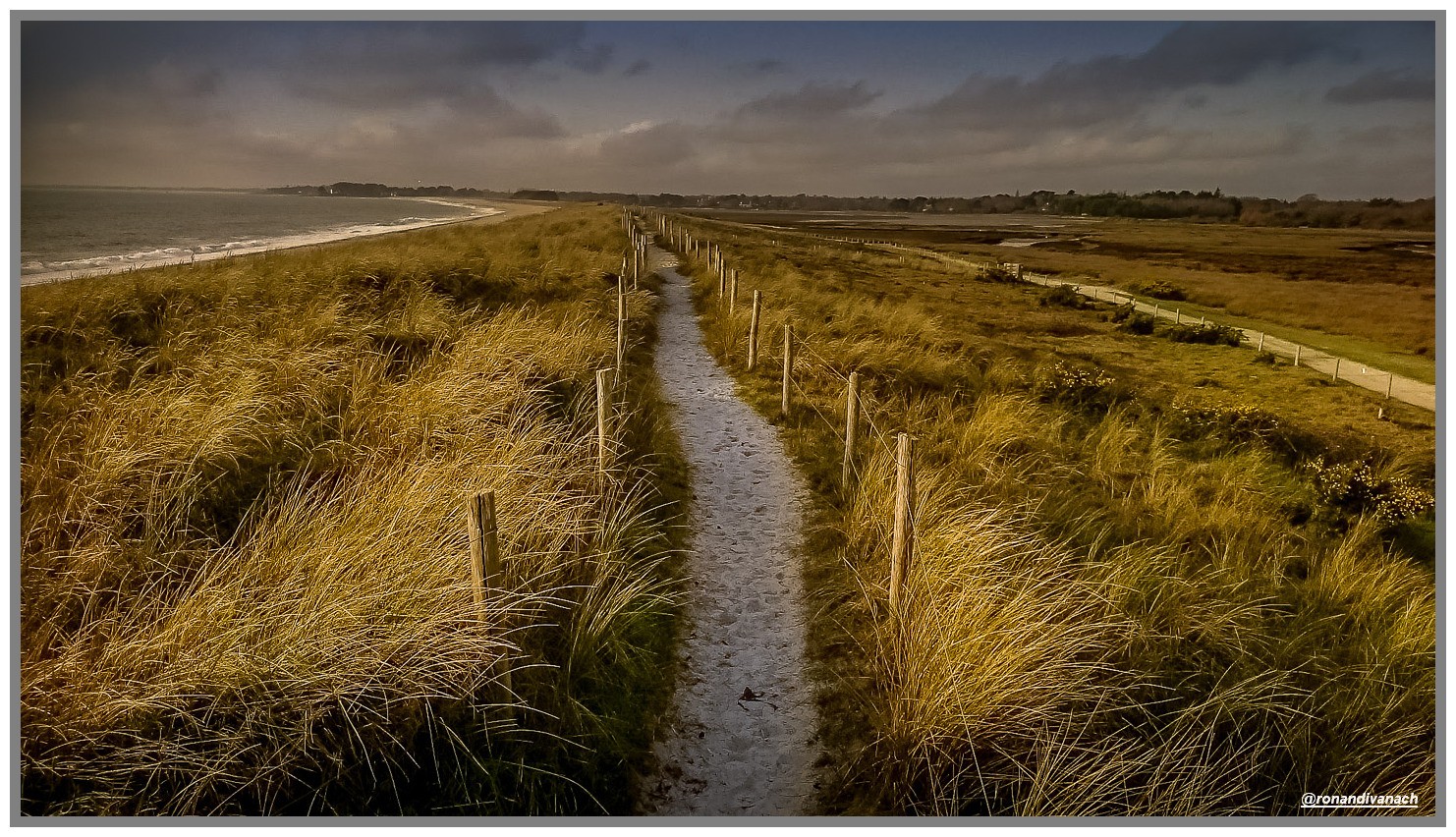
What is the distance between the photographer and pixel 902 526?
3387mm

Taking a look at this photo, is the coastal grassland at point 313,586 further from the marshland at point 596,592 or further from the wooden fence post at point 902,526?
the wooden fence post at point 902,526

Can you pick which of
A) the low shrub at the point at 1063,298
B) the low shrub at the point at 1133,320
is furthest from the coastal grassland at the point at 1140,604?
the low shrub at the point at 1063,298

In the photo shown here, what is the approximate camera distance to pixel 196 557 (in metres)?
3.25

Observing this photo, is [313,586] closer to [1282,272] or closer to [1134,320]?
[1282,272]

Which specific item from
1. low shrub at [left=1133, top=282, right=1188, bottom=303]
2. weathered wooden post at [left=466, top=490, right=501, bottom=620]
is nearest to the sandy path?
weathered wooden post at [left=466, top=490, right=501, bottom=620]

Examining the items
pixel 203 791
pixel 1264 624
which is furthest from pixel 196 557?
pixel 1264 624

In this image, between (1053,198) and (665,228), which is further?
(665,228)

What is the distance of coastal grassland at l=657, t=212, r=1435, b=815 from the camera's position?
2.73 metres

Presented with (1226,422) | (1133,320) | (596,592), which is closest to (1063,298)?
(1133,320)

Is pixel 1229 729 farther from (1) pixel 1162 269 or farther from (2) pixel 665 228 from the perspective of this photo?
(2) pixel 665 228

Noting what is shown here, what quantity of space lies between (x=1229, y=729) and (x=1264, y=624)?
109cm

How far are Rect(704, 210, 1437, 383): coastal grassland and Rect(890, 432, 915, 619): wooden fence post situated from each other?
7.48 feet

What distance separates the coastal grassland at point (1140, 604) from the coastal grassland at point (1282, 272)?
0.37 m

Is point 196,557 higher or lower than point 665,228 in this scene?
lower
